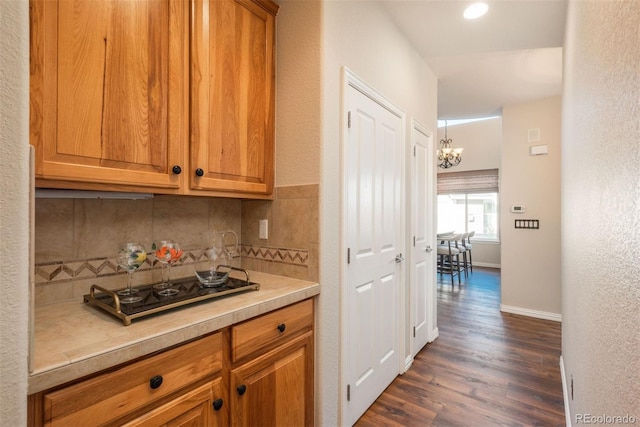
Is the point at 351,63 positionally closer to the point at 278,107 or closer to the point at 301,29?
the point at 301,29

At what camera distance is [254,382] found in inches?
49.4

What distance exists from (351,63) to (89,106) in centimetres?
133

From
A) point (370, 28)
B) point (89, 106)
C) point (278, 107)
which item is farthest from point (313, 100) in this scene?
point (89, 106)

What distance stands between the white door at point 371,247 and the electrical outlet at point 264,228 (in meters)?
0.46

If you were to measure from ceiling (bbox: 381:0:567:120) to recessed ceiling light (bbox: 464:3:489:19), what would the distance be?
0.03 meters

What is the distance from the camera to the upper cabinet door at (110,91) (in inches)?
38.9

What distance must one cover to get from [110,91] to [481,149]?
24.2ft

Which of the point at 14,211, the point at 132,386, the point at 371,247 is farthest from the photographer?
the point at 371,247

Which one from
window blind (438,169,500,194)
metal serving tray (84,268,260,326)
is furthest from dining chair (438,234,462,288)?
metal serving tray (84,268,260,326)

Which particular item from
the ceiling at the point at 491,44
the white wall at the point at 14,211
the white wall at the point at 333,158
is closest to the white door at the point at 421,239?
the ceiling at the point at 491,44

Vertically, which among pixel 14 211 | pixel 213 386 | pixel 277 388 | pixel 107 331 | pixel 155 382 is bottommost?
pixel 277 388

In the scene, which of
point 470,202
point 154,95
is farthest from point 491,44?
point 470,202

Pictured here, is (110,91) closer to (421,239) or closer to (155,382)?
(155,382)

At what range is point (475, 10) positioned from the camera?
84.0 inches
